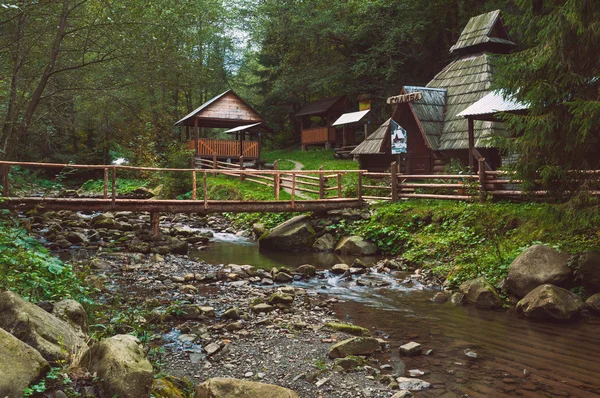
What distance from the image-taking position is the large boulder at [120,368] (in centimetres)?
396

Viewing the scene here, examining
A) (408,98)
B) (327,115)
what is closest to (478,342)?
(408,98)

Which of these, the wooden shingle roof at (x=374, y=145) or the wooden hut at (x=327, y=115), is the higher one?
the wooden hut at (x=327, y=115)

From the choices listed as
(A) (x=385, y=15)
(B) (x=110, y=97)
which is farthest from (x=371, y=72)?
(B) (x=110, y=97)

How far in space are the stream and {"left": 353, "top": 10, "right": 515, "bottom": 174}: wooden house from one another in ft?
32.5

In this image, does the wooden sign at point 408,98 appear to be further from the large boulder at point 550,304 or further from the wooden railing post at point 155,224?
the large boulder at point 550,304

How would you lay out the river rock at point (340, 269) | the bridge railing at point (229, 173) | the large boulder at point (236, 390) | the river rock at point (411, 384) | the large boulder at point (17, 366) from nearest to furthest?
1. the large boulder at point (17, 366)
2. the large boulder at point (236, 390)
3. the river rock at point (411, 384)
4. the bridge railing at point (229, 173)
5. the river rock at point (340, 269)

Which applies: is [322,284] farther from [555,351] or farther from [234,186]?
[234,186]

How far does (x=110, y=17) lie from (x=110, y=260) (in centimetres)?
640

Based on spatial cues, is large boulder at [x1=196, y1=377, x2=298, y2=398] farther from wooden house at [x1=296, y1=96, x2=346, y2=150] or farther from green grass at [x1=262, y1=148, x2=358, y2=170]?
wooden house at [x1=296, y1=96, x2=346, y2=150]

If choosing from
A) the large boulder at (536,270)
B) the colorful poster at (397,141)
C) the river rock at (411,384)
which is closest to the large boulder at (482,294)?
the large boulder at (536,270)

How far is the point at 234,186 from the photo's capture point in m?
24.3

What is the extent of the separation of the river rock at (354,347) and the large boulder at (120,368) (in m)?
2.71

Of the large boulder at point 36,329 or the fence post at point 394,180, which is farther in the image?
the fence post at point 394,180

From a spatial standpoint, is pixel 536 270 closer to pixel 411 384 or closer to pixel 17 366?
pixel 411 384
